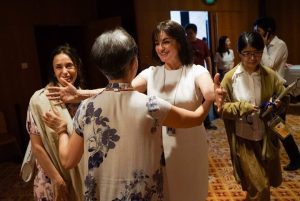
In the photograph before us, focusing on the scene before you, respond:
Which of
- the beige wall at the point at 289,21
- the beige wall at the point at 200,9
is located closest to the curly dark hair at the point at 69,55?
the beige wall at the point at 200,9

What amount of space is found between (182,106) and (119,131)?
1.91 ft

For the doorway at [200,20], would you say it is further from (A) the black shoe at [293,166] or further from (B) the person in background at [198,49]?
(A) the black shoe at [293,166]

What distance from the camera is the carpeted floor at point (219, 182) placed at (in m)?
2.79

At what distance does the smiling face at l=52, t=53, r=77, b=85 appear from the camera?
166 centimetres

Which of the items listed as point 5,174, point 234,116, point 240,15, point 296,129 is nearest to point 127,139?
point 234,116

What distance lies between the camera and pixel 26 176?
5.37 ft

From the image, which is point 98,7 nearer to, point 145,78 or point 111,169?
point 145,78

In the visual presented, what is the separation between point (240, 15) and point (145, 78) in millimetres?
6078

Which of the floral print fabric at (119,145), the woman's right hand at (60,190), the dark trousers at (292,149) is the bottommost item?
the dark trousers at (292,149)

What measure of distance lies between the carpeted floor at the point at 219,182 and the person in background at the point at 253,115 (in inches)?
28.6

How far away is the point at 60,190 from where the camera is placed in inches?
58.5

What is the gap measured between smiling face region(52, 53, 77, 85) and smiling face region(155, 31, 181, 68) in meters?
0.49

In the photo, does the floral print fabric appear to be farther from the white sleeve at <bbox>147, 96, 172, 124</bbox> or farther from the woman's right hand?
the woman's right hand

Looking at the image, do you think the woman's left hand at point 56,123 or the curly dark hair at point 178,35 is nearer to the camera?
the woman's left hand at point 56,123
